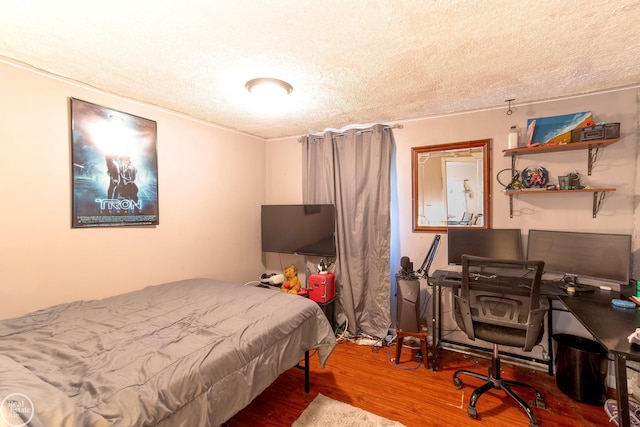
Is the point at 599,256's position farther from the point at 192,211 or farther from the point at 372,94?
the point at 192,211

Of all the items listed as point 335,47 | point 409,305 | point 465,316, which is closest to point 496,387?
point 465,316

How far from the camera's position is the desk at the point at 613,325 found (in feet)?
4.11

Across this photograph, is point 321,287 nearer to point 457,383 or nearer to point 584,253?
point 457,383

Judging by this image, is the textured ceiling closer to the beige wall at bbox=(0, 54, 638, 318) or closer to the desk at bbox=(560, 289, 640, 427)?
the beige wall at bbox=(0, 54, 638, 318)

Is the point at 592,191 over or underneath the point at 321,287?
over

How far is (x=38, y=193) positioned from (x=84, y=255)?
54 centimetres

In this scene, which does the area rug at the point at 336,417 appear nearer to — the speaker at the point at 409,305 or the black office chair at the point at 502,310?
the black office chair at the point at 502,310

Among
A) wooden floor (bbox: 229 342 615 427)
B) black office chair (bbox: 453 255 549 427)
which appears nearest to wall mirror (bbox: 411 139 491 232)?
black office chair (bbox: 453 255 549 427)

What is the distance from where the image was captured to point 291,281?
347 cm

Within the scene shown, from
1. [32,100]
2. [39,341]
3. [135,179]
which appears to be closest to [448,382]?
[39,341]

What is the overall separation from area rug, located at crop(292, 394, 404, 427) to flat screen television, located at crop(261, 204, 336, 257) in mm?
1555

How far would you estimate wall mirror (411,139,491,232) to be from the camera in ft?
9.08

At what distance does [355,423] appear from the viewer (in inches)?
73.5

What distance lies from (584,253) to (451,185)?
1.19 meters
